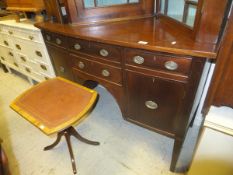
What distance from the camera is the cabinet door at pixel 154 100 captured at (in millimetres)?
979

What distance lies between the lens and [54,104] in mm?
1134

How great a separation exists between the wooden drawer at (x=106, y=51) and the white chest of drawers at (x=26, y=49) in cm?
76

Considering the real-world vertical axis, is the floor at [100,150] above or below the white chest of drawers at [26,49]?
below

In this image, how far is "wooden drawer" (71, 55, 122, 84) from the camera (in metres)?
1.17

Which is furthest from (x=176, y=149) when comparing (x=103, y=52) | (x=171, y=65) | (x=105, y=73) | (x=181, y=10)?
(x=181, y=10)

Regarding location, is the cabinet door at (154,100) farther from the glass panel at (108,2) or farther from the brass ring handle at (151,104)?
the glass panel at (108,2)

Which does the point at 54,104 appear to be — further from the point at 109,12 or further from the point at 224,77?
the point at 224,77

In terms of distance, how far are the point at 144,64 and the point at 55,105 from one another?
0.64 meters

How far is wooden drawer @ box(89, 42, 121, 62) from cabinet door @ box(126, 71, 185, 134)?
5.2 inches

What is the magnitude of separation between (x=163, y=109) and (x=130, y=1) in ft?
3.03

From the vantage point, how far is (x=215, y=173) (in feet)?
3.18

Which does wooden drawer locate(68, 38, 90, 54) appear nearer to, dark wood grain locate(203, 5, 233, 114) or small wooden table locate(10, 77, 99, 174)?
small wooden table locate(10, 77, 99, 174)

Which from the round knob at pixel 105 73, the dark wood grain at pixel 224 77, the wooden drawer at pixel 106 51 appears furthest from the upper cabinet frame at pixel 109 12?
the dark wood grain at pixel 224 77

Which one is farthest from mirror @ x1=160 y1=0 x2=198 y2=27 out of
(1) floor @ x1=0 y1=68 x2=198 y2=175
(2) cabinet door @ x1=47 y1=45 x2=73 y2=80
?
(1) floor @ x1=0 y1=68 x2=198 y2=175
